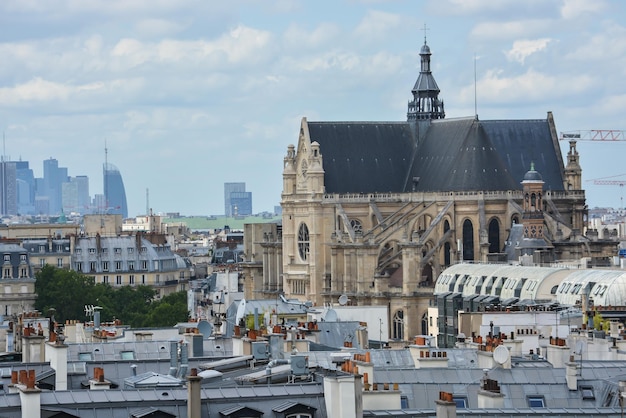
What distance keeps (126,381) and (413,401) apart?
7.30 metres

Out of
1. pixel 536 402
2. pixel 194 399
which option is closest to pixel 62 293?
pixel 536 402

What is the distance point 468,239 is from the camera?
17575 cm

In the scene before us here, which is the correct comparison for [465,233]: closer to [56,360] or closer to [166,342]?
[166,342]

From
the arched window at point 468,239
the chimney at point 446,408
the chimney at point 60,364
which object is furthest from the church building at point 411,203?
the chimney at point 446,408

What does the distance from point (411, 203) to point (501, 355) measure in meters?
118

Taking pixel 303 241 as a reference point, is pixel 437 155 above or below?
above

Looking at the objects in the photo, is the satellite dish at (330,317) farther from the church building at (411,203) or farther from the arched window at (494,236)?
the arched window at (494,236)

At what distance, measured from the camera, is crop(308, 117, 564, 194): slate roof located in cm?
17700

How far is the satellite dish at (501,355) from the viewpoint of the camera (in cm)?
6388

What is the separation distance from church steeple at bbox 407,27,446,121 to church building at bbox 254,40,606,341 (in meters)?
0.20

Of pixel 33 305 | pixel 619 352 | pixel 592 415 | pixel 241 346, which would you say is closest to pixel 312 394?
pixel 592 415

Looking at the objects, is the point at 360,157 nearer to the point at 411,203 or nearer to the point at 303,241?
the point at 411,203

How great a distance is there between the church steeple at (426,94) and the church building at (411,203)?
200 mm

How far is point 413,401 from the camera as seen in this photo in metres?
62.2
